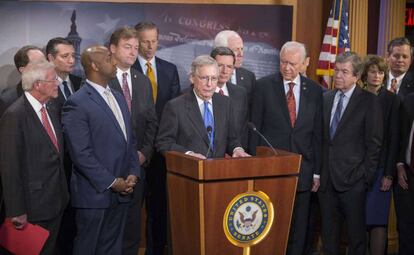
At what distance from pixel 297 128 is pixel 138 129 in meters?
1.14

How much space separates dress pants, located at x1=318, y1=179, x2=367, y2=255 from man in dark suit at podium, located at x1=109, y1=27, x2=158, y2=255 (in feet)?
4.38

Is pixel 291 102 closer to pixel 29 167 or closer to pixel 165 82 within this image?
pixel 165 82

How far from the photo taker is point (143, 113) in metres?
4.82

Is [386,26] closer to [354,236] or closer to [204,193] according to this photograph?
[354,236]

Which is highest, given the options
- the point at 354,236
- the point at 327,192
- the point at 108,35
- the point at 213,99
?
the point at 108,35

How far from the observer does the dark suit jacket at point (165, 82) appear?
17.1ft

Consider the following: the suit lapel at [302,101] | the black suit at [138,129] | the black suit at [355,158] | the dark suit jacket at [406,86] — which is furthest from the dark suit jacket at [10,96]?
the dark suit jacket at [406,86]

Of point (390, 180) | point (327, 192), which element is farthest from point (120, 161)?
point (390, 180)

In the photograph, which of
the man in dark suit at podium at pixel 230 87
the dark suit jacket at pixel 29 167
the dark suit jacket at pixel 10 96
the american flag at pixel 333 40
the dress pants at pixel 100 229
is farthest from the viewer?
the american flag at pixel 333 40

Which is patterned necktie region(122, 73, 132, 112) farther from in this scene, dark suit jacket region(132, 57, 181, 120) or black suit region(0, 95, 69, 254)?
black suit region(0, 95, 69, 254)

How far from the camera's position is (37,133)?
393cm

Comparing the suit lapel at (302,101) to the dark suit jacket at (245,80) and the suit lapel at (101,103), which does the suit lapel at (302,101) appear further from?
the suit lapel at (101,103)

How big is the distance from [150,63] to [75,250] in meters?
1.73

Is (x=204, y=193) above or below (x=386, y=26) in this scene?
below
